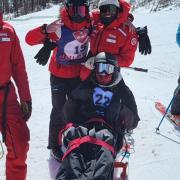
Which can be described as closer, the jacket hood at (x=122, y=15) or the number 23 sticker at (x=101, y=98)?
the number 23 sticker at (x=101, y=98)

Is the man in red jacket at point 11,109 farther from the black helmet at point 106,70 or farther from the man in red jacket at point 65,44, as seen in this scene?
the black helmet at point 106,70

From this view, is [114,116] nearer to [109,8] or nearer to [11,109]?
[11,109]

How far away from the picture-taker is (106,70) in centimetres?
350

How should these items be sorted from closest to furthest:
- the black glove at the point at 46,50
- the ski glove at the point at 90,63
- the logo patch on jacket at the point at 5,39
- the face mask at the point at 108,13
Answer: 1. the logo patch on jacket at the point at 5,39
2. the ski glove at the point at 90,63
3. the face mask at the point at 108,13
4. the black glove at the point at 46,50

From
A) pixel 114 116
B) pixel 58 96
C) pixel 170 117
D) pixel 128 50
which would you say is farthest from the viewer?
pixel 170 117

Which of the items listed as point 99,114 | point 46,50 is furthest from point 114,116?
point 46,50

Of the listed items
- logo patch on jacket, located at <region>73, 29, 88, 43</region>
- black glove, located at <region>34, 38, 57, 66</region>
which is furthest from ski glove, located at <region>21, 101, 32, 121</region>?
logo patch on jacket, located at <region>73, 29, 88, 43</region>

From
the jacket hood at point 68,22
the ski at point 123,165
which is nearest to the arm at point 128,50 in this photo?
the jacket hood at point 68,22

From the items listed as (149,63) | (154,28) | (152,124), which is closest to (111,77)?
(152,124)

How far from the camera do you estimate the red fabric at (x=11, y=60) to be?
3148 mm

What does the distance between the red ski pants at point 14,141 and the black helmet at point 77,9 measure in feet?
3.12

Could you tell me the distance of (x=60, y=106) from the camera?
4027mm

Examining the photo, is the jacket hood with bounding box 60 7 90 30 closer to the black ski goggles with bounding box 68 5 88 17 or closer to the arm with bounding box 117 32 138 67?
the black ski goggles with bounding box 68 5 88 17

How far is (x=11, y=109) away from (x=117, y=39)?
4.31 ft
